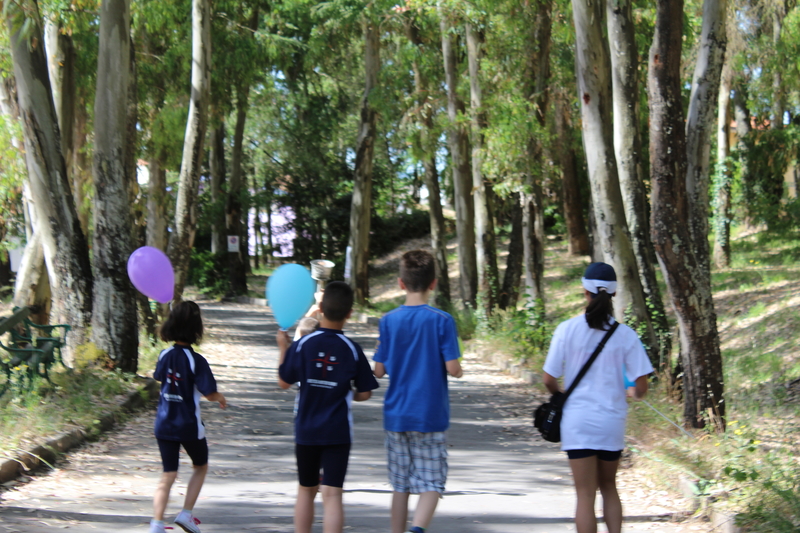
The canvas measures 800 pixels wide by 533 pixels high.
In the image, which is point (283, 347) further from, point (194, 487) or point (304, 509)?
point (194, 487)

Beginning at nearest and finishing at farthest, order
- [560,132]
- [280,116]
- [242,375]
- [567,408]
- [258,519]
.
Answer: [567,408]
[258,519]
[242,375]
[560,132]
[280,116]

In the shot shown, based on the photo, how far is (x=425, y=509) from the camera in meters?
4.62

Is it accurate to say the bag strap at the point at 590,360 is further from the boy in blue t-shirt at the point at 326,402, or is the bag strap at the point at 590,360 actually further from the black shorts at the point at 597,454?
the boy in blue t-shirt at the point at 326,402

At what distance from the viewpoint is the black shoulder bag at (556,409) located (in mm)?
4527

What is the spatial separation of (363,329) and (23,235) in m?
10.8

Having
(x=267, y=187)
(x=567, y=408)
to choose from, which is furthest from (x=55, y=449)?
(x=267, y=187)

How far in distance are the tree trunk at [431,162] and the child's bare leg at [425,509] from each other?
1605cm

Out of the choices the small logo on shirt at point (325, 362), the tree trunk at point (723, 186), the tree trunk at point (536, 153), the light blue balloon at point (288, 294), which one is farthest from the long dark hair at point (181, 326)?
the tree trunk at point (723, 186)

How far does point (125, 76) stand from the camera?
11125 mm

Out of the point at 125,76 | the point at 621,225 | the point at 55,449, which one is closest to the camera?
the point at 55,449

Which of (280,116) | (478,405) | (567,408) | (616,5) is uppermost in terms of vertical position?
(280,116)

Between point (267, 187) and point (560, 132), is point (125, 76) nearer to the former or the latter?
point (560, 132)

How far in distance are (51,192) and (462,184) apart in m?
10.5

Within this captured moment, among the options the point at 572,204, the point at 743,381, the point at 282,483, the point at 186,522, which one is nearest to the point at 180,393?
the point at 186,522
